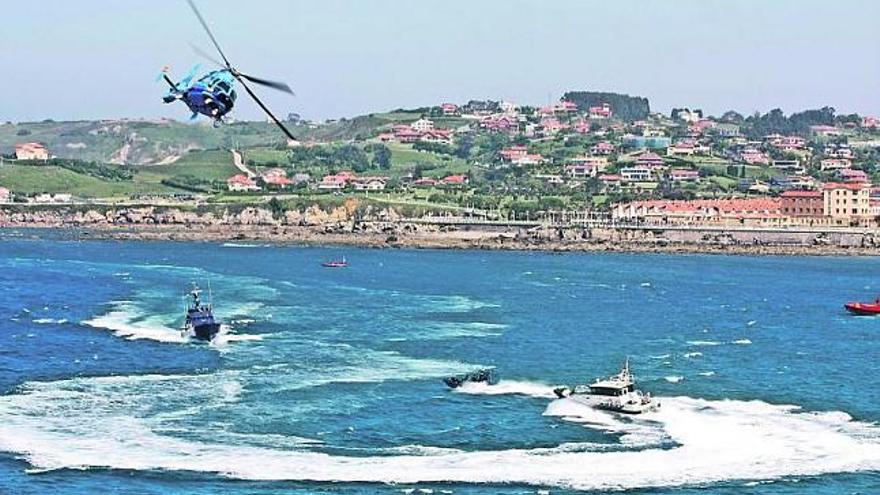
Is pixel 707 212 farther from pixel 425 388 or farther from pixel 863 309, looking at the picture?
pixel 425 388

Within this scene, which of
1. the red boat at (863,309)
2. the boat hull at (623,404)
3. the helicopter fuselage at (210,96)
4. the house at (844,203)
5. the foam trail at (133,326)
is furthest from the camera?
the house at (844,203)

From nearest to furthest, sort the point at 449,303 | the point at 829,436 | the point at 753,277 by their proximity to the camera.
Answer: the point at 829,436, the point at 449,303, the point at 753,277

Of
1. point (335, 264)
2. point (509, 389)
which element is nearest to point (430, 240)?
point (335, 264)

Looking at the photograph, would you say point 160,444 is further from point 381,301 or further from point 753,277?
point 753,277

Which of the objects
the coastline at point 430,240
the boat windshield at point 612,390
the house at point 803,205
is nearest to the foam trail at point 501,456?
the boat windshield at point 612,390

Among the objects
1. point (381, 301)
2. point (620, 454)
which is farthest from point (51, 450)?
point (381, 301)

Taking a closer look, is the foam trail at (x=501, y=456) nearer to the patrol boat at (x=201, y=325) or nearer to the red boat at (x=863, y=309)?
the patrol boat at (x=201, y=325)
